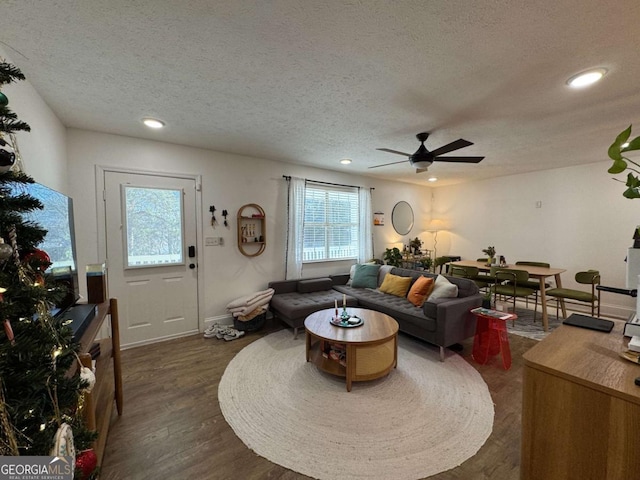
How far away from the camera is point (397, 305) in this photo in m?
3.44

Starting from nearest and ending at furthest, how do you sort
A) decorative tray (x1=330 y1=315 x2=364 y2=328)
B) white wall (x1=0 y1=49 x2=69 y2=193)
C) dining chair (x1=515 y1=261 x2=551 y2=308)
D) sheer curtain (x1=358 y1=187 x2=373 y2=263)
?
white wall (x1=0 y1=49 x2=69 y2=193) < decorative tray (x1=330 y1=315 x2=364 y2=328) < dining chair (x1=515 y1=261 x2=551 y2=308) < sheer curtain (x1=358 y1=187 x2=373 y2=263)

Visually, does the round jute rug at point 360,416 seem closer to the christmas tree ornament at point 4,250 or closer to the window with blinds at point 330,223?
the christmas tree ornament at point 4,250

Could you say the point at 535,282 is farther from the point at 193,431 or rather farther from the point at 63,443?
the point at 63,443

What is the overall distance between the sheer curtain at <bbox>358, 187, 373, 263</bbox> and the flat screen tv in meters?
4.15

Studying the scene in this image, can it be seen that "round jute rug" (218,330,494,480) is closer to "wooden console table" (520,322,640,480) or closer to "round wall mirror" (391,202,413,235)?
"wooden console table" (520,322,640,480)

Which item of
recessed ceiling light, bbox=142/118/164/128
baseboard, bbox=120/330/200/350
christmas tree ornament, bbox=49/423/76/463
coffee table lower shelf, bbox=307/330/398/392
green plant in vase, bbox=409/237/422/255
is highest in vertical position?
recessed ceiling light, bbox=142/118/164/128

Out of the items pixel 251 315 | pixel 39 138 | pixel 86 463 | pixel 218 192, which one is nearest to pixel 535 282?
pixel 251 315

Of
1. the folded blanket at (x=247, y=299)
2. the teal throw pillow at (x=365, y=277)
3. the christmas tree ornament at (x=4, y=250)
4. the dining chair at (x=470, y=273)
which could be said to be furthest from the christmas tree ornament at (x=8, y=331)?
the dining chair at (x=470, y=273)

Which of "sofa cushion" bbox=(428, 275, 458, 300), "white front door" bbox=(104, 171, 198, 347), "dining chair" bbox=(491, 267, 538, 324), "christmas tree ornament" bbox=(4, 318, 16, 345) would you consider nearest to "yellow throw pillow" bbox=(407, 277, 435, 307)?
"sofa cushion" bbox=(428, 275, 458, 300)

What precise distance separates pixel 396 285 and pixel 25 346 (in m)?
3.78

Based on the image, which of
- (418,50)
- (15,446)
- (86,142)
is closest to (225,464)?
(15,446)

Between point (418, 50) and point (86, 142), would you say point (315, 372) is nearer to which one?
point (418, 50)

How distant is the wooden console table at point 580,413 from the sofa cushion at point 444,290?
1.88 metres

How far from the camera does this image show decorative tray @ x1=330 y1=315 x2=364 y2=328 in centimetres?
264
